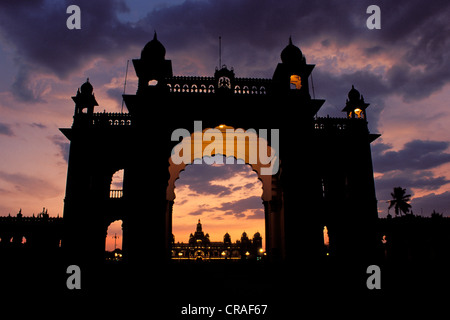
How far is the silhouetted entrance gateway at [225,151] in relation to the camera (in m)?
14.2

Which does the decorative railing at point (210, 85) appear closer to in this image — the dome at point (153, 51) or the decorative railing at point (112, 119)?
the dome at point (153, 51)

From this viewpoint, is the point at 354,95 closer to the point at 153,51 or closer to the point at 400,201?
the point at 153,51

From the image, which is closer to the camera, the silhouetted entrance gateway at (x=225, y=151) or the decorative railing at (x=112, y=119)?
the silhouetted entrance gateway at (x=225, y=151)

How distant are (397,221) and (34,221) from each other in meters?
23.6

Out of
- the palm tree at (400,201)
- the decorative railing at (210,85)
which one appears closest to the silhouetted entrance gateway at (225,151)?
the decorative railing at (210,85)

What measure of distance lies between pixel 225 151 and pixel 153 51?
8.96 m

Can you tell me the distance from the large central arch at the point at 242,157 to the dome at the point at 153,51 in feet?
15.6

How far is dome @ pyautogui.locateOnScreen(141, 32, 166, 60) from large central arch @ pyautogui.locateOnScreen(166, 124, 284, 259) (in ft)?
15.6

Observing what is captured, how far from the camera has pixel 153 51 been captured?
53.2 feet

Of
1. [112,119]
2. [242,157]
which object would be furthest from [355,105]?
[112,119]

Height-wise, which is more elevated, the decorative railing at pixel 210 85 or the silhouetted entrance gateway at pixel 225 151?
the decorative railing at pixel 210 85

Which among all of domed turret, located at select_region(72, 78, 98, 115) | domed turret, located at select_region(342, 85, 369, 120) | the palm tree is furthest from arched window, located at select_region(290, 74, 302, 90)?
the palm tree
